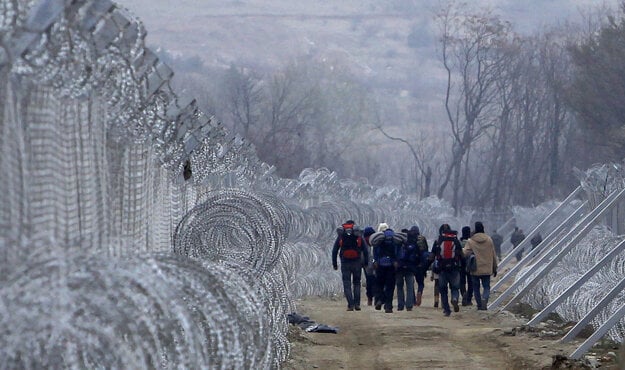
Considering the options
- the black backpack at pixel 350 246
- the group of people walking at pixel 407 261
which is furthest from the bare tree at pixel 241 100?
the black backpack at pixel 350 246

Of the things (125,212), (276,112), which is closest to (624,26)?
(276,112)


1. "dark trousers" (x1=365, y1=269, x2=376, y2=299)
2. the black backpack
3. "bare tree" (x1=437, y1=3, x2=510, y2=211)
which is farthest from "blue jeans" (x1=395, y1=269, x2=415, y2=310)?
"bare tree" (x1=437, y1=3, x2=510, y2=211)

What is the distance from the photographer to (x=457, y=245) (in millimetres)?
21938

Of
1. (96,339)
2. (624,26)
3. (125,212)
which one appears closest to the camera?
(96,339)

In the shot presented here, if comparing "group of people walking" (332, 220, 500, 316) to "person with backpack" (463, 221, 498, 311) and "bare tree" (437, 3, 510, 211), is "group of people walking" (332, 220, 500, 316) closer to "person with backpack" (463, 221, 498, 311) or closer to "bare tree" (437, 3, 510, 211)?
"person with backpack" (463, 221, 498, 311)

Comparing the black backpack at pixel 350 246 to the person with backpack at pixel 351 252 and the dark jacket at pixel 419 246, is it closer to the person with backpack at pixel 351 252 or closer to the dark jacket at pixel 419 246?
the person with backpack at pixel 351 252

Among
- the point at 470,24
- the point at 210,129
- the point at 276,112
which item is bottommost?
the point at 210,129

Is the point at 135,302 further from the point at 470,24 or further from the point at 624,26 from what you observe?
the point at 470,24

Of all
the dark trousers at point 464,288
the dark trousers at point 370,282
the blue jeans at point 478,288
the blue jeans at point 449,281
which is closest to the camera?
the blue jeans at point 449,281

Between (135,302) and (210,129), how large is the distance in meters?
8.31

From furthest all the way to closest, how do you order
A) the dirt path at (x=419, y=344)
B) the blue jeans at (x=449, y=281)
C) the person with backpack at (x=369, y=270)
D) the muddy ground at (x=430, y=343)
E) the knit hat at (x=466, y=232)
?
the knit hat at (x=466, y=232)
the person with backpack at (x=369, y=270)
the blue jeans at (x=449, y=281)
the dirt path at (x=419, y=344)
the muddy ground at (x=430, y=343)

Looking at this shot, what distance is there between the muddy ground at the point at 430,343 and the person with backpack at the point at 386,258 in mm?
421

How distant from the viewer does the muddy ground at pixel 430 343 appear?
14.4 metres

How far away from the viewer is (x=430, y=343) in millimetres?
16672
